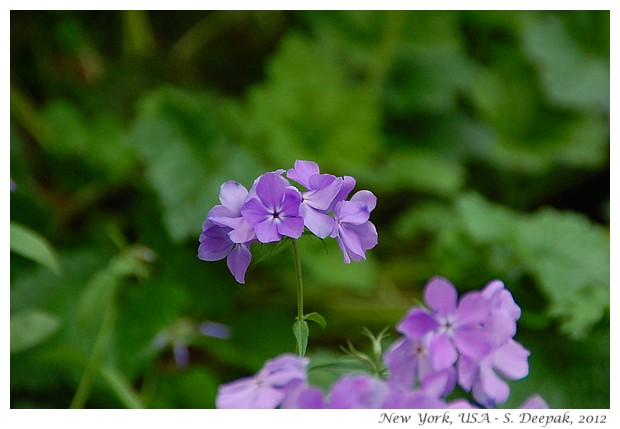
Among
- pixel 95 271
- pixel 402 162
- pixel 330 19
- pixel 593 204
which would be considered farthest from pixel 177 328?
pixel 593 204

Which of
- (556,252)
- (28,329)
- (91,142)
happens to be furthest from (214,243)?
(91,142)

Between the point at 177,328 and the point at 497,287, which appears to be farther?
the point at 177,328

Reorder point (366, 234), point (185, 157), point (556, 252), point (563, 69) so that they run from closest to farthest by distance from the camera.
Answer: point (366, 234) → point (556, 252) → point (185, 157) → point (563, 69)

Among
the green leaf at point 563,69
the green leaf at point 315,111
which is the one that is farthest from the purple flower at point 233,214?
the green leaf at point 563,69

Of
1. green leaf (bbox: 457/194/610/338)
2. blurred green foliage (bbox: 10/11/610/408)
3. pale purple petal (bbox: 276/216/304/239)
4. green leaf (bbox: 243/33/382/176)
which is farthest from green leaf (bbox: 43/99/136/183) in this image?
pale purple petal (bbox: 276/216/304/239)

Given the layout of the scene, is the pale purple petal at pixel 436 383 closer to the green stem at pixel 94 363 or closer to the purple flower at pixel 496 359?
the purple flower at pixel 496 359

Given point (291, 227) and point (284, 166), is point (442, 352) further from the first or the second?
point (284, 166)

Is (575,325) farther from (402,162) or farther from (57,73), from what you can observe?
(57,73)

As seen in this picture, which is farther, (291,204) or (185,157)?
(185,157)
